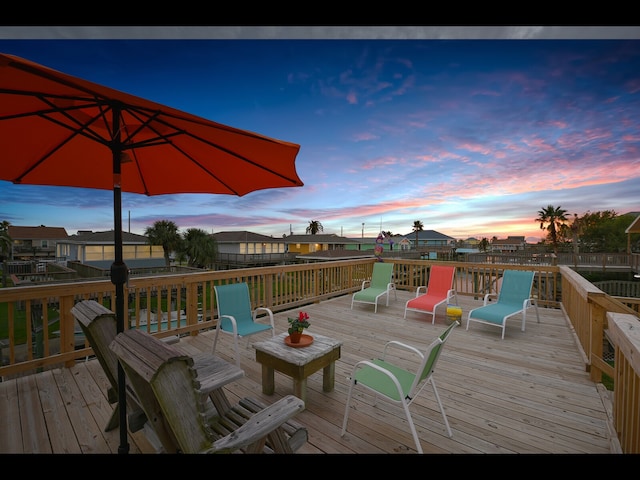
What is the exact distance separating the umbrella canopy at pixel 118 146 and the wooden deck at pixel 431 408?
43.6 inches

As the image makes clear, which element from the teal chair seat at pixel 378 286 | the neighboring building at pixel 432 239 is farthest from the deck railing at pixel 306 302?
the neighboring building at pixel 432 239

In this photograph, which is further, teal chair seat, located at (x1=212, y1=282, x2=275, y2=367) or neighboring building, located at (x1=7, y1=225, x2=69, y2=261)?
neighboring building, located at (x1=7, y1=225, x2=69, y2=261)

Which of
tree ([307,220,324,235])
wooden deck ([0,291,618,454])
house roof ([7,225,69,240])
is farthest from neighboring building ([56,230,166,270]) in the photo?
tree ([307,220,324,235])

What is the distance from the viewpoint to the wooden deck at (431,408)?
194 centimetres

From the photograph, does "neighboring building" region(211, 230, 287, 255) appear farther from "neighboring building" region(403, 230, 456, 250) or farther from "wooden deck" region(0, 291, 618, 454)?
"neighboring building" region(403, 230, 456, 250)

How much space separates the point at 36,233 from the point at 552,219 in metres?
66.1

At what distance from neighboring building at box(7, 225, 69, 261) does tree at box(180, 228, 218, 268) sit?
77.1 feet

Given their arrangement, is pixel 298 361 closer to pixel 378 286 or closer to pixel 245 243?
pixel 378 286

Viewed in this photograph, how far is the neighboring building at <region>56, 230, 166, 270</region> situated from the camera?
21.5 m

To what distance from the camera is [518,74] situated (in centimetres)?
496

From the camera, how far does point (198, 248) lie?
2302cm

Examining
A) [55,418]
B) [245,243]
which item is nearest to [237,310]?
[55,418]

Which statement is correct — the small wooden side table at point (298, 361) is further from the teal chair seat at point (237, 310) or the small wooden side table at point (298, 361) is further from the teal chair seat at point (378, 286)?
the teal chair seat at point (378, 286)
